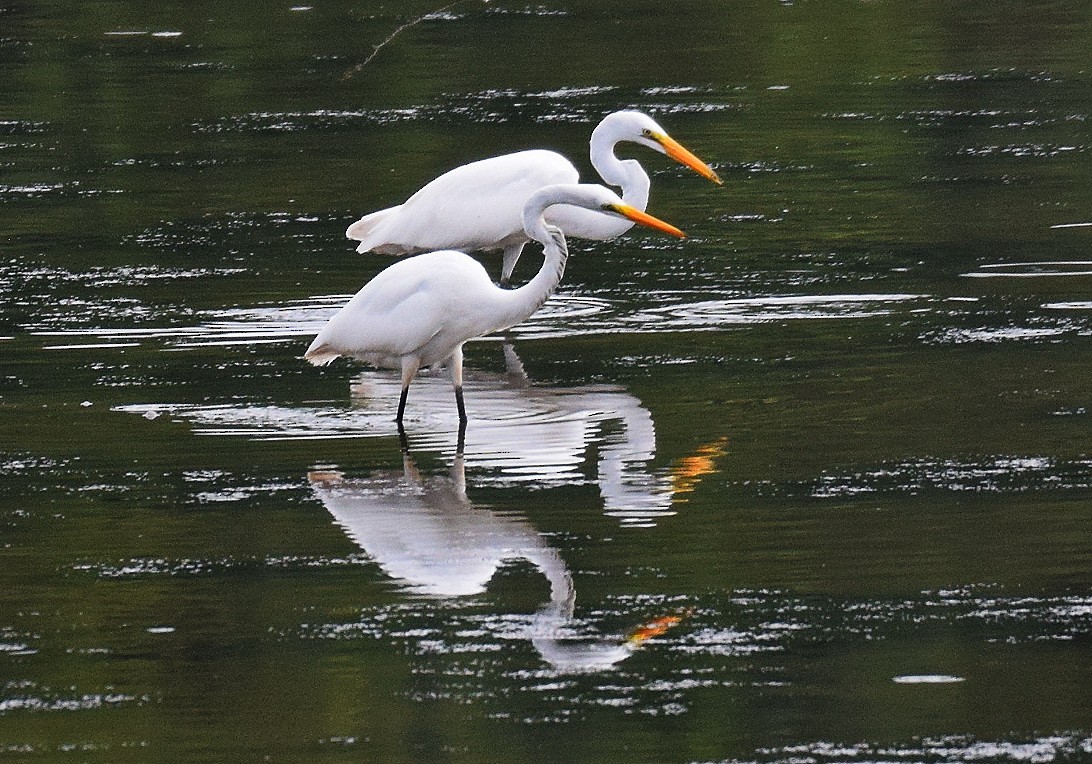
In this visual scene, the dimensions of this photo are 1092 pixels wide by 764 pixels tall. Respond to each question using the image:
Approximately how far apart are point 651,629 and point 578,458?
2.50 metres

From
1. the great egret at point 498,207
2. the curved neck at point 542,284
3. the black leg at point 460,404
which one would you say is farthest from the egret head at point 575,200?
the great egret at point 498,207

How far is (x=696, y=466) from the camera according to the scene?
929 centimetres

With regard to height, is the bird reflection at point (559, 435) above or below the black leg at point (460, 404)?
below

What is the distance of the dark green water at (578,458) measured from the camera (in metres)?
6.57

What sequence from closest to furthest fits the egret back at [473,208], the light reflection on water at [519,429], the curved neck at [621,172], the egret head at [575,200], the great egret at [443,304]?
the light reflection on water at [519,429]
the great egret at [443,304]
the egret head at [575,200]
the egret back at [473,208]
the curved neck at [621,172]

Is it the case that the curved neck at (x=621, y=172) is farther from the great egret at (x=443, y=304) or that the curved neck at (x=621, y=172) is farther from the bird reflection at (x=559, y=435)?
the great egret at (x=443, y=304)

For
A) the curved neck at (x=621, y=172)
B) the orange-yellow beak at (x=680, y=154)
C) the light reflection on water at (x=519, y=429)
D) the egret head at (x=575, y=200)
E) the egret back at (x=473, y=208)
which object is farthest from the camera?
the orange-yellow beak at (x=680, y=154)

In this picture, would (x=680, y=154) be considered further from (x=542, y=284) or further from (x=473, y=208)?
(x=542, y=284)

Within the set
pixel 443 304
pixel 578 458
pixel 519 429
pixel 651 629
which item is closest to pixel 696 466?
pixel 578 458

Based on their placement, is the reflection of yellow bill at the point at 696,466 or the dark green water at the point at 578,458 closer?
the dark green water at the point at 578,458

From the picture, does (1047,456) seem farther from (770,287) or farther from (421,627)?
(770,287)

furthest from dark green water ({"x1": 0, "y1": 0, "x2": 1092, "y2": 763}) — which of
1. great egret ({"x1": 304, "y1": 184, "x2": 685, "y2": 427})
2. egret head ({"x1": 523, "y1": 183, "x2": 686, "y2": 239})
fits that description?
egret head ({"x1": 523, "y1": 183, "x2": 686, "y2": 239})

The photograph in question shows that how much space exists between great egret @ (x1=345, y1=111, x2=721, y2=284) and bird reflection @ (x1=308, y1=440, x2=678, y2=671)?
157 inches

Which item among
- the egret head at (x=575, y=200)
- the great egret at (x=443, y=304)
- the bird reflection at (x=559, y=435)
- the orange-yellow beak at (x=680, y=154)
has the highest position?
the egret head at (x=575, y=200)
